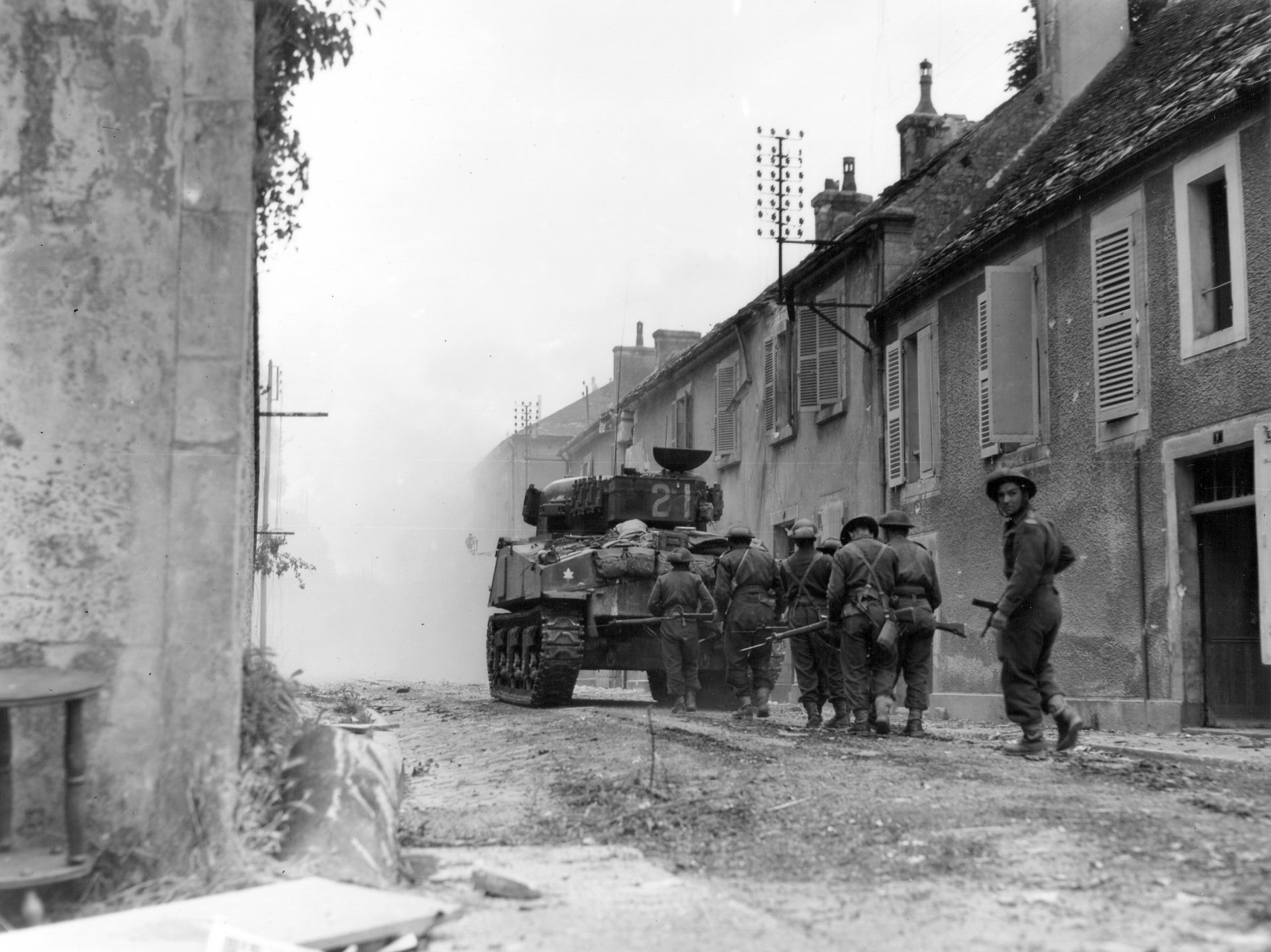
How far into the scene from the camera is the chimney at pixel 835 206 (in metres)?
25.6

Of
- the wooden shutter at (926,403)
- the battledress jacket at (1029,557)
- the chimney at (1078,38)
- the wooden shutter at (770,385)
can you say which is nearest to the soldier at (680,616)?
the wooden shutter at (926,403)

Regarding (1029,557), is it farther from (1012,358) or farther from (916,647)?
(1012,358)

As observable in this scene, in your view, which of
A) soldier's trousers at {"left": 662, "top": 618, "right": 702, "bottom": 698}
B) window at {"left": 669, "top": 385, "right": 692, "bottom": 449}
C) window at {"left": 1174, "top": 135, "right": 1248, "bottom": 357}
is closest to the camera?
window at {"left": 1174, "top": 135, "right": 1248, "bottom": 357}

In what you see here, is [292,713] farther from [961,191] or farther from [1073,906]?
[961,191]

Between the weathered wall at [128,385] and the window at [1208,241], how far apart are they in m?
9.12

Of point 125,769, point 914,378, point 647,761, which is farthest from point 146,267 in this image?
point 914,378

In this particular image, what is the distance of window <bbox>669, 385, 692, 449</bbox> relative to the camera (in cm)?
3047

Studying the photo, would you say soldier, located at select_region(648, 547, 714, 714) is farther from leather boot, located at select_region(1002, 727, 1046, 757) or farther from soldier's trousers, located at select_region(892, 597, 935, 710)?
leather boot, located at select_region(1002, 727, 1046, 757)

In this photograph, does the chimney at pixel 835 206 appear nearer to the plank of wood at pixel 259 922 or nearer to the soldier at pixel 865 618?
the soldier at pixel 865 618

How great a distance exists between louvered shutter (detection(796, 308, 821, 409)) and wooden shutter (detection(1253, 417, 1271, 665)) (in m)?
11.3

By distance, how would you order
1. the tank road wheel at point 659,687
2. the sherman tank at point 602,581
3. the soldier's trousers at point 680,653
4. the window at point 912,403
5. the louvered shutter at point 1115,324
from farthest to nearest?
the tank road wheel at point 659,687 < the window at point 912,403 < the sherman tank at point 602,581 < the soldier's trousers at point 680,653 < the louvered shutter at point 1115,324

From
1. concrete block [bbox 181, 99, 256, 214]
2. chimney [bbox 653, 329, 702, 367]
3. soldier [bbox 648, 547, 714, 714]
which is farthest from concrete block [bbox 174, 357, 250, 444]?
chimney [bbox 653, 329, 702, 367]

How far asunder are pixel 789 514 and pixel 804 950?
20.1m

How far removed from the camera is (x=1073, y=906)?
14.6ft
